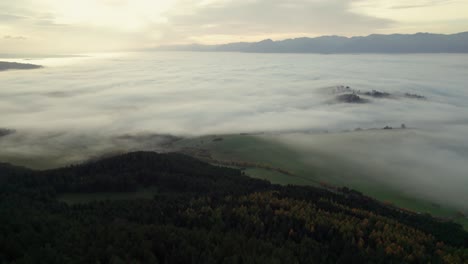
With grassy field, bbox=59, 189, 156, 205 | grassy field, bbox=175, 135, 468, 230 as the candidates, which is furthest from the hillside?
grassy field, bbox=175, 135, 468, 230

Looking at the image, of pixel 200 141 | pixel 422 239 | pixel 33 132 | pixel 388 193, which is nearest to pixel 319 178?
pixel 388 193

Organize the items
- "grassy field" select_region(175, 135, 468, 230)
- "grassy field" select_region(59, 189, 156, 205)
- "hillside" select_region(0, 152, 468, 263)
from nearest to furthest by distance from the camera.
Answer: "hillside" select_region(0, 152, 468, 263) < "grassy field" select_region(59, 189, 156, 205) < "grassy field" select_region(175, 135, 468, 230)

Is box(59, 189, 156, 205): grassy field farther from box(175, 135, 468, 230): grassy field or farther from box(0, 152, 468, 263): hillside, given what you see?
box(175, 135, 468, 230): grassy field

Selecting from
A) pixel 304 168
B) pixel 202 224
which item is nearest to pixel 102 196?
pixel 202 224

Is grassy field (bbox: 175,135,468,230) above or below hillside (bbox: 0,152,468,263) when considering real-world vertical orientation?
below

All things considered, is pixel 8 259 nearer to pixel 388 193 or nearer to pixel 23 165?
pixel 388 193

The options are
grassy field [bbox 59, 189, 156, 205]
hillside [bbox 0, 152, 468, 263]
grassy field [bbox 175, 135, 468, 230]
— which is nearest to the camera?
hillside [bbox 0, 152, 468, 263]

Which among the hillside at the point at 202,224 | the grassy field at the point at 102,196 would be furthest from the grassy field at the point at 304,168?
the grassy field at the point at 102,196
